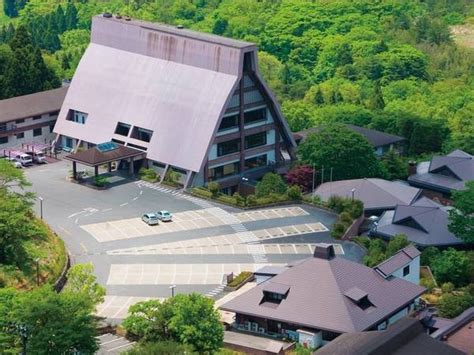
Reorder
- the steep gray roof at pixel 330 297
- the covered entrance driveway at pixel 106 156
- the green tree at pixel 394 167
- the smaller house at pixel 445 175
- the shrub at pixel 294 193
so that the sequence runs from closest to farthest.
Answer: the steep gray roof at pixel 330 297 < the shrub at pixel 294 193 < the covered entrance driveway at pixel 106 156 < the smaller house at pixel 445 175 < the green tree at pixel 394 167

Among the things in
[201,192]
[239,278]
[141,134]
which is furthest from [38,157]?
[239,278]

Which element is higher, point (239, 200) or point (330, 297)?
point (330, 297)

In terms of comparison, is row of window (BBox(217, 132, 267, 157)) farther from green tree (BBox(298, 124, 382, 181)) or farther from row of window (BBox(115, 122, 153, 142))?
row of window (BBox(115, 122, 153, 142))

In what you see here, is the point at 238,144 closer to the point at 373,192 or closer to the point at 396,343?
the point at 373,192

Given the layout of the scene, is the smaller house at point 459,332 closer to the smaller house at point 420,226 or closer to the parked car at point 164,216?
the smaller house at point 420,226

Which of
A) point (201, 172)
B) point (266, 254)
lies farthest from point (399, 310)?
point (201, 172)

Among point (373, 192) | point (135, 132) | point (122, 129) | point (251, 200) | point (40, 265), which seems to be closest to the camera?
point (40, 265)

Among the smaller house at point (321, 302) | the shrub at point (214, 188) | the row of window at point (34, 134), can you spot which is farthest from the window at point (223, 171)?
the smaller house at point (321, 302)
